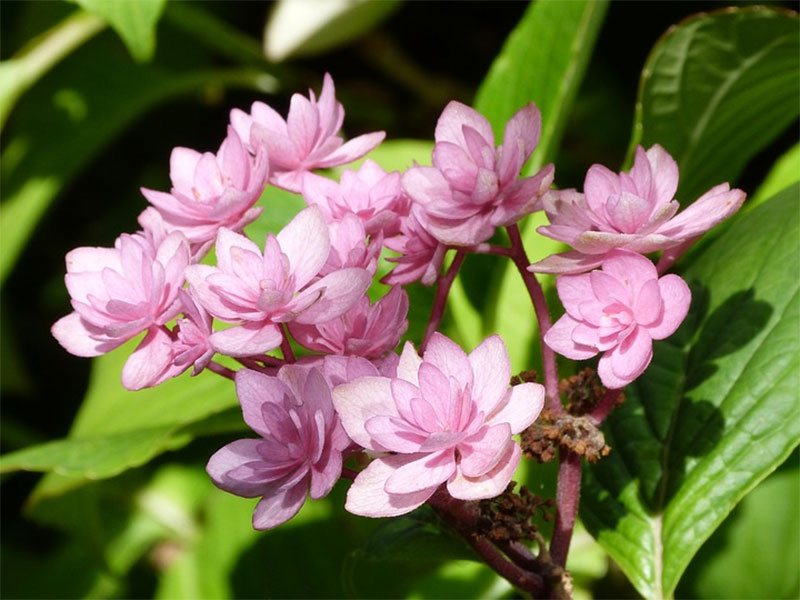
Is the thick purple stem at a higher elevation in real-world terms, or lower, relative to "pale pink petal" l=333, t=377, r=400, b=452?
lower

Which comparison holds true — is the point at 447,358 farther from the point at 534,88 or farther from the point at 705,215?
the point at 534,88

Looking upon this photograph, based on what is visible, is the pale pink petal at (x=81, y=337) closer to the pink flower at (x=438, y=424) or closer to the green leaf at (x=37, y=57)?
the pink flower at (x=438, y=424)

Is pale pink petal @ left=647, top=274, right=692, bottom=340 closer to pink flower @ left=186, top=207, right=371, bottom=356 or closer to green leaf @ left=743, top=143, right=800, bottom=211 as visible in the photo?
pink flower @ left=186, top=207, right=371, bottom=356

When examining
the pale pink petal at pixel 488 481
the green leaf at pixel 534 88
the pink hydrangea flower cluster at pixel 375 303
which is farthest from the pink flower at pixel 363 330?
the green leaf at pixel 534 88

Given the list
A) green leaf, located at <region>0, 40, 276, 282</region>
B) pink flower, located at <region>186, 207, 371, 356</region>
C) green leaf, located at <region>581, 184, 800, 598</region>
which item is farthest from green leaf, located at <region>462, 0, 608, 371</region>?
green leaf, located at <region>0, 40, 276, 282</region>

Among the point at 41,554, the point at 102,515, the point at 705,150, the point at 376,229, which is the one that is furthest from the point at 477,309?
the point at 41,554

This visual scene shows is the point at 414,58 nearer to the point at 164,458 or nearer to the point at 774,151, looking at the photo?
the point at 774,151
